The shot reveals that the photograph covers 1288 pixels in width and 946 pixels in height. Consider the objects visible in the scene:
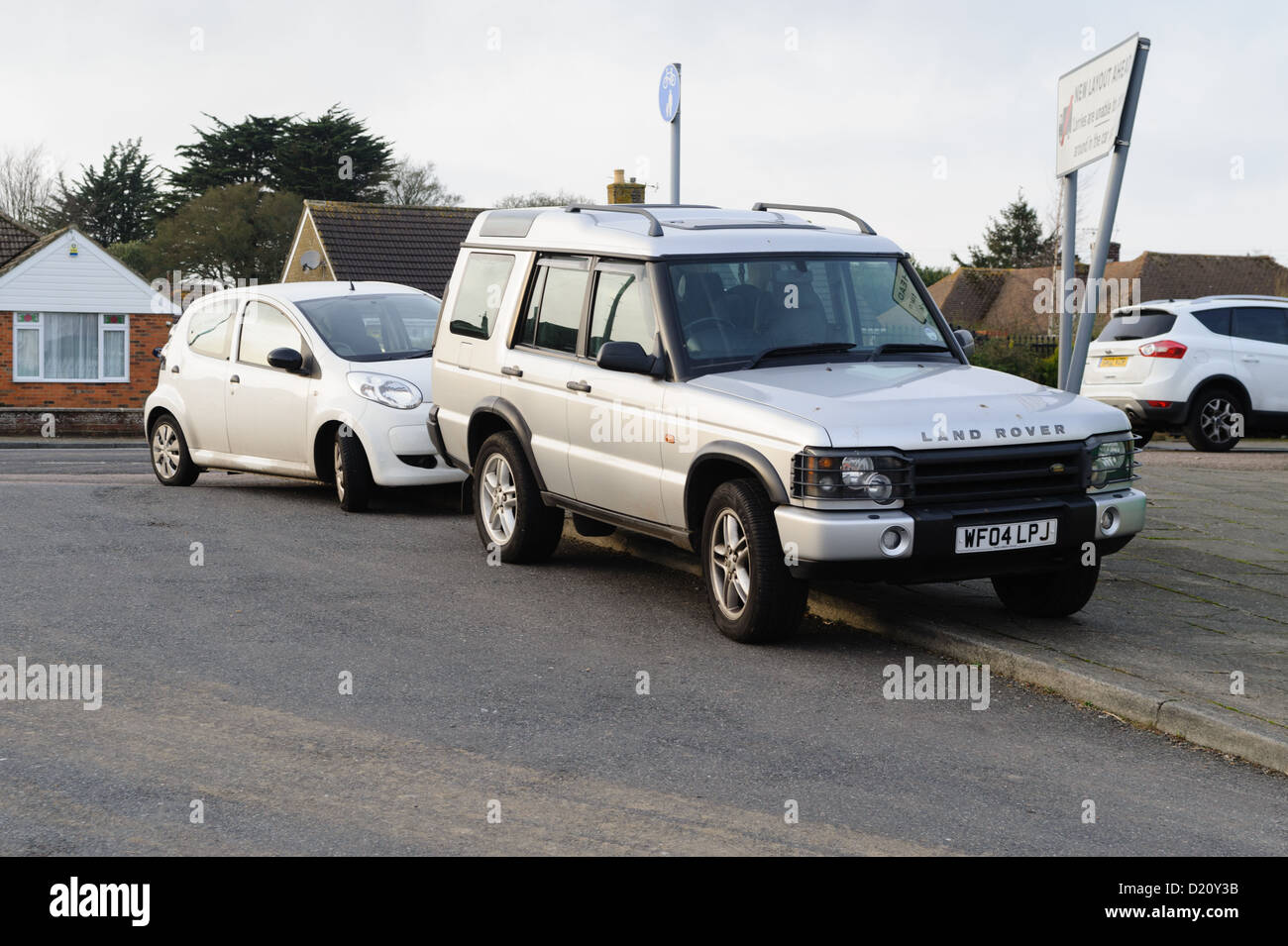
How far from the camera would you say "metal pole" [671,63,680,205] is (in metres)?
14.8

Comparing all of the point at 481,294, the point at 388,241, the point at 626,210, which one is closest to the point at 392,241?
the point at 388,241

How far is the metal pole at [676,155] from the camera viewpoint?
48.5 ft

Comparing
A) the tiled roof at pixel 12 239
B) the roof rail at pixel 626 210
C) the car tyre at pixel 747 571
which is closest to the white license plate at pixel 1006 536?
the car tyre at pixel 747 571

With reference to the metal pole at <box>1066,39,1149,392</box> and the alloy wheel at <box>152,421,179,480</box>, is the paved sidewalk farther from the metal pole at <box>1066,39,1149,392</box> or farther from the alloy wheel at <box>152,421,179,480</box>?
the alloy wheel at <box>152,421,179,480</box>

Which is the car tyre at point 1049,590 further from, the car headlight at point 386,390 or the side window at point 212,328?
the side window at point 212,328

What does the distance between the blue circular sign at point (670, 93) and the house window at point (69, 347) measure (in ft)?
98.0

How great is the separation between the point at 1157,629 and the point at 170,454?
989cm

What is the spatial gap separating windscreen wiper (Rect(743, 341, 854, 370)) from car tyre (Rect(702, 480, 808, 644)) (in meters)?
0.92

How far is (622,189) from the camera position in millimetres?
36750

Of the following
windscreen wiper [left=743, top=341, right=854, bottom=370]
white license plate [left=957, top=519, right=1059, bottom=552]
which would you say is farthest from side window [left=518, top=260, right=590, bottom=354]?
white license plate [left=957, top=519, right=1059, bottom=552]

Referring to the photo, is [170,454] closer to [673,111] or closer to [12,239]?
[673,111]

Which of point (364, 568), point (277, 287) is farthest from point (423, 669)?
point (277, 287)

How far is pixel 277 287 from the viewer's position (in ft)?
44.0
